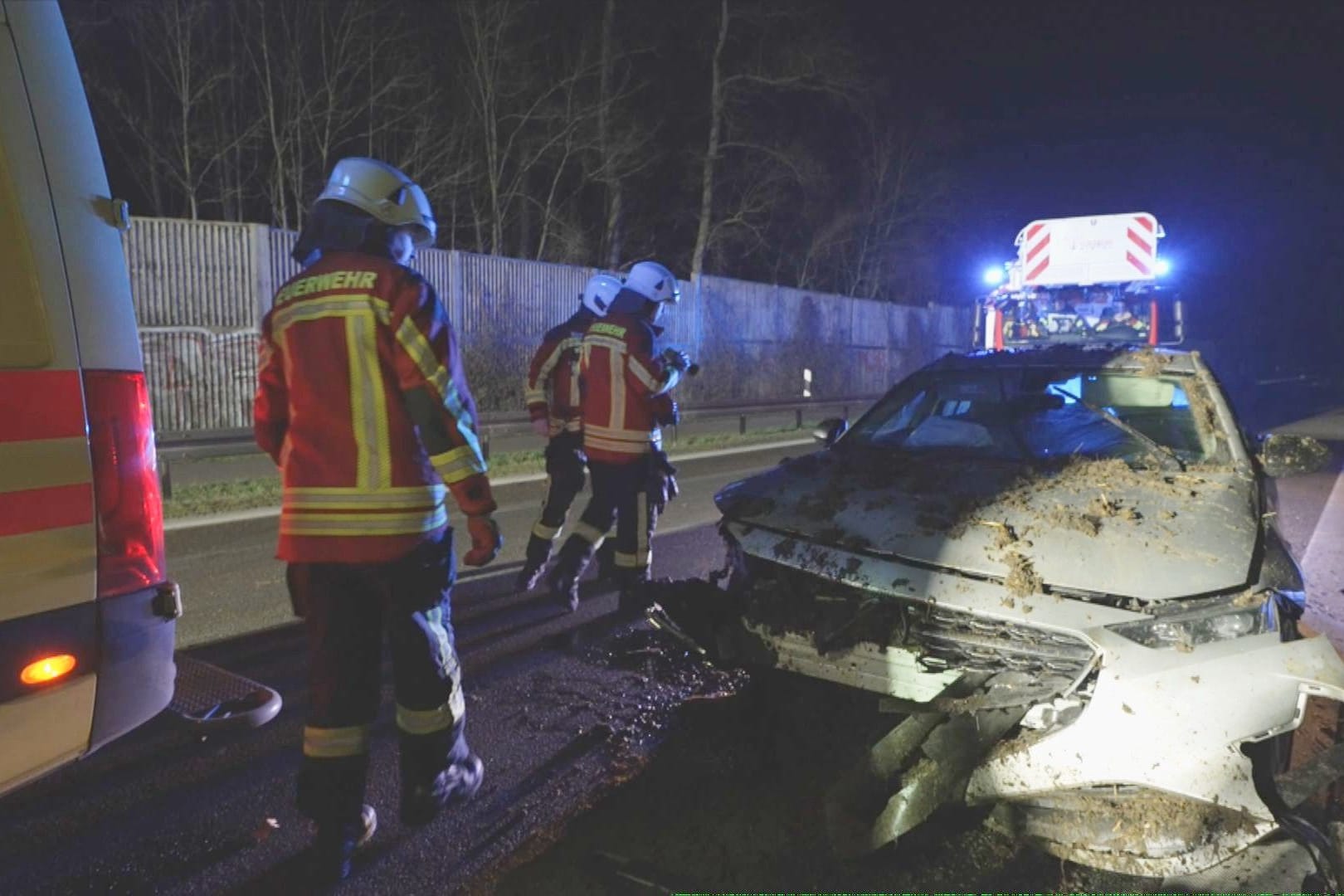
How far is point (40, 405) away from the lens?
6.33 feet

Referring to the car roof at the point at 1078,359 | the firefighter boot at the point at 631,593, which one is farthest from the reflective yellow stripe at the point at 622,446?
the car roof at the point at 1078,359

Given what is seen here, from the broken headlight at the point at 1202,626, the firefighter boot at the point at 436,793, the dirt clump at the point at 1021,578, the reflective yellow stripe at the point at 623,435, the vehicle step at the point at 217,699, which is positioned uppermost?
the reflective yellow stripe at the point at 623,435

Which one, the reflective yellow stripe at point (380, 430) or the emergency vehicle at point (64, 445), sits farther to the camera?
the reflective yellow stripe at point (380, 430)

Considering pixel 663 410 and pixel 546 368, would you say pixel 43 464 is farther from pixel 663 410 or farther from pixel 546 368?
pixel 546 368

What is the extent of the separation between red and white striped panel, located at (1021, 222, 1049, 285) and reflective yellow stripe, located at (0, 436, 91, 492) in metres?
12.3

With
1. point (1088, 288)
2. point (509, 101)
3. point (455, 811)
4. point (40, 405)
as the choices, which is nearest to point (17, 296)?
point (40, 405)

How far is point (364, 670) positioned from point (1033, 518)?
223 cm

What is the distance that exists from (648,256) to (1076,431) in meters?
19.4

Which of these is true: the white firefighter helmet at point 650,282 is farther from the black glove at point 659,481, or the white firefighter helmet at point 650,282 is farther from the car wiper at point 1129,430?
the car wiper at point 1129,430

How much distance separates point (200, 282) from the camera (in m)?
11.5

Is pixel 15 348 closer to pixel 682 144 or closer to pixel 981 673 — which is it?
pixel 981 673

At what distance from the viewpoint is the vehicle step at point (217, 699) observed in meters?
2.60

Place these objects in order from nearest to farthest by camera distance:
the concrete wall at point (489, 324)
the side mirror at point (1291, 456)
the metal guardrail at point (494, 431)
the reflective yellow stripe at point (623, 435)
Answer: the side mirror at point (1291, 456), the reflective yellow stripe at point (623, 435), the metal guardrail at point (494, 431), the concrete wall at point (489, 324)

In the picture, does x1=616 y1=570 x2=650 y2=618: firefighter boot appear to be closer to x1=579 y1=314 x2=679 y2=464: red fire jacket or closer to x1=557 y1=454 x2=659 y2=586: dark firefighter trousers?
x1=557 y1=454 x2=659 y2=586: dark firefighter trousers
